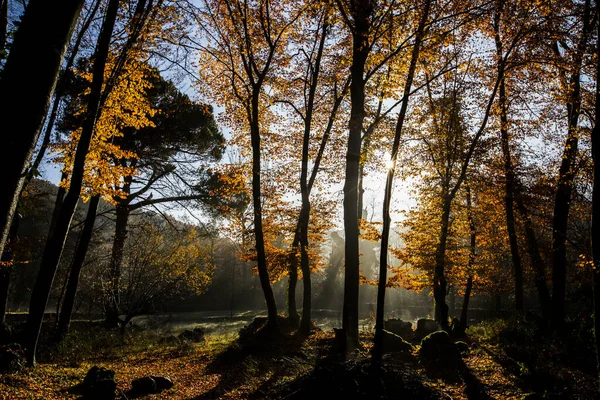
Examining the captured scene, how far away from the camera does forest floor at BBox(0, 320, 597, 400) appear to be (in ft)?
17.4

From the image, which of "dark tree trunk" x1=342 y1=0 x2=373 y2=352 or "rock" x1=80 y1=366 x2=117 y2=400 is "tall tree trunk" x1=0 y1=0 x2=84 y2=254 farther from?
"dark tree trunk" x1=342 y1=0 x2=373 y2=352

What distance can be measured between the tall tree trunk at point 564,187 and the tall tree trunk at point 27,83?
1238 cm

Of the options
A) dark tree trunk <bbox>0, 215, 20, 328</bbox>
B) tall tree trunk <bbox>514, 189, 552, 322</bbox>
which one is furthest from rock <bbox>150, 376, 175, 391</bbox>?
tall tree trunk <bbox>514, 189, 552, 322</bbox>

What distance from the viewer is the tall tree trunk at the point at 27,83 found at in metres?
1.96

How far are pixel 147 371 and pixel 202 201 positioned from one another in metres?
10.3

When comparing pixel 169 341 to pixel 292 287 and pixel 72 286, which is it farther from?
pixel 292 287

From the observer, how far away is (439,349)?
8352mm

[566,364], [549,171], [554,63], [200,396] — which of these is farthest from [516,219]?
[200,396]

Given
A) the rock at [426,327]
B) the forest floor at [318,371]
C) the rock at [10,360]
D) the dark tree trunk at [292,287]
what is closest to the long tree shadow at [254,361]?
the forest floor at [318,371]

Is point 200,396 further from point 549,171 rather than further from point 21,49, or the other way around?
point 549,171

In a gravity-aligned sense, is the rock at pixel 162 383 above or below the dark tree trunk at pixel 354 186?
below

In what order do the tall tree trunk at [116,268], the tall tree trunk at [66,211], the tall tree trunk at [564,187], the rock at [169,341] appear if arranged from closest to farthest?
1. the tall tree trunk at [66,211]
2. the tall tree trunk at [564,187]
3. the rock at [169,341]
4. the tall tree trunk at [116,268]

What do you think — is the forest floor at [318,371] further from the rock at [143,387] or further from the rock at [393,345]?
the rock at [393,345]

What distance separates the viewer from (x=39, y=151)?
1034 cm
